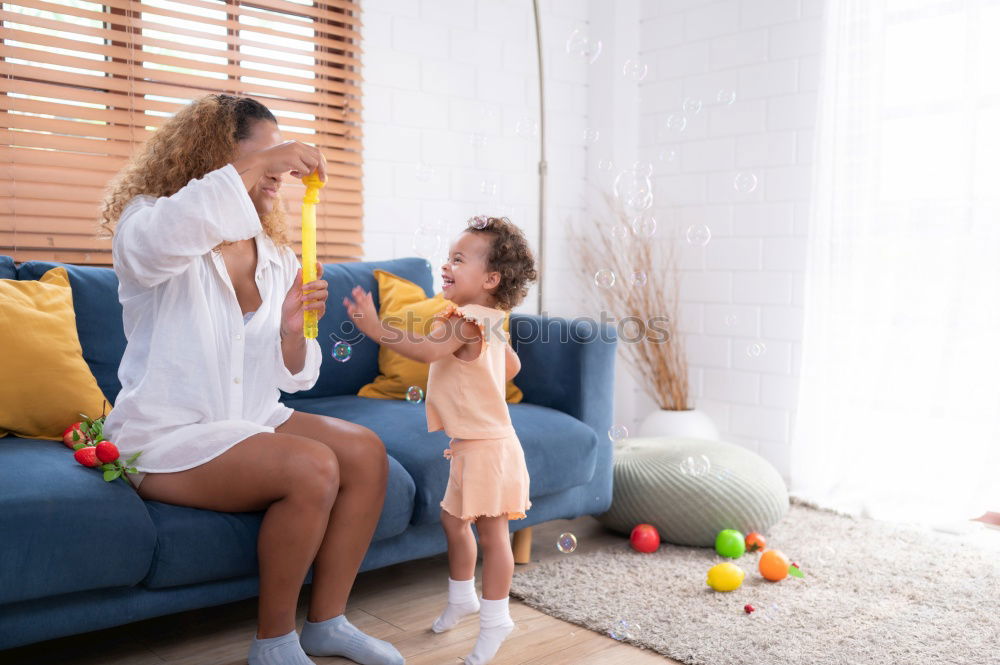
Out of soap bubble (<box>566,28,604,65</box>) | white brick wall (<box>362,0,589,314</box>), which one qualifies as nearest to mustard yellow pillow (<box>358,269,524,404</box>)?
white brick wall (<box>362,0,589,314</box>)

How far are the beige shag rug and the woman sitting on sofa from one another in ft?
1.92

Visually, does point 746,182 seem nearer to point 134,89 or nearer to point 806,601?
point 806,601

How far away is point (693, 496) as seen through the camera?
2434 millimetres

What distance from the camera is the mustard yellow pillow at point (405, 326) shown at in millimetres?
2453

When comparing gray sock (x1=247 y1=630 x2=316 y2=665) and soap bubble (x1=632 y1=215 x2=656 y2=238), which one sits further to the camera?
soap bubble (x1=632 y1=215 x2=656 y2=238)

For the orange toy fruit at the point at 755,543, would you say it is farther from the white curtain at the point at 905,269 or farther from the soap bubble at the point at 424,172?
the soap bubble at the point at 424,172

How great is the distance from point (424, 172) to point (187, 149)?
1.59 meters

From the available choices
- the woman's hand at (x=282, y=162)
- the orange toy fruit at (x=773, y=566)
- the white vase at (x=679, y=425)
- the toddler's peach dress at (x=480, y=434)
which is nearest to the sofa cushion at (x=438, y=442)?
the toddler's peach dress at (x=480, y=434)

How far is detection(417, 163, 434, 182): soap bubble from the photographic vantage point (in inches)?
125

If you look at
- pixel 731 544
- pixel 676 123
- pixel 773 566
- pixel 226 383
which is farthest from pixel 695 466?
pixel 676 123

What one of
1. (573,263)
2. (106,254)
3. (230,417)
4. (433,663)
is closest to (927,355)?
(573,263)

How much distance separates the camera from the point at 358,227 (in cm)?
302

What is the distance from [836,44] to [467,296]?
6.26 ft

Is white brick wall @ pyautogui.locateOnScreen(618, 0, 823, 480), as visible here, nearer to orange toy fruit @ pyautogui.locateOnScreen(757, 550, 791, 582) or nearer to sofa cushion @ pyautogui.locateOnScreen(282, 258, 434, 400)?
orange toy fruit @ pyautogui.locateOnScreen(757, 550, 791, 582)
